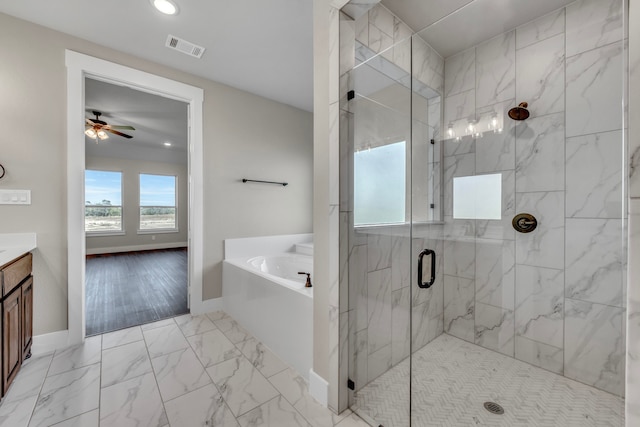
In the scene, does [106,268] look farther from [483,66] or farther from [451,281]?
[483,66]

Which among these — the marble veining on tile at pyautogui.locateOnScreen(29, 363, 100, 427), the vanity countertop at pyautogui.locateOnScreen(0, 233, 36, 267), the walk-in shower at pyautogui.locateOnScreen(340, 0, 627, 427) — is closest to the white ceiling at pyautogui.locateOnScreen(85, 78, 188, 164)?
the vanity countertop at pyautogui.locateOnScreen(0, 233, 36, 267)

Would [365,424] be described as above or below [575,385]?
below

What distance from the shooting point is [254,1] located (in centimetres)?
184

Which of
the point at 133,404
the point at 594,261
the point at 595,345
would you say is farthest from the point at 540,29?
the point at 133,404

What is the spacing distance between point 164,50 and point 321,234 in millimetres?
2269

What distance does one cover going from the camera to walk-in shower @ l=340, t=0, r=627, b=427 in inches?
56.1

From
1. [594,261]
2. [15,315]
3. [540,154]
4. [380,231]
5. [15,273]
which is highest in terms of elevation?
[540,154]

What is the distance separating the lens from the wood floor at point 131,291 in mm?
2676

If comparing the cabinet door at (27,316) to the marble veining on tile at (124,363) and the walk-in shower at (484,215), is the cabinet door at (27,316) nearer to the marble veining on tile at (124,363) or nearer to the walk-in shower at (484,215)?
the marble veining on tile at (124,363)

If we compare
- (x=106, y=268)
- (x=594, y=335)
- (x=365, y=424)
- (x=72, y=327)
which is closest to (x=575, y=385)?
(x=594, y=335)

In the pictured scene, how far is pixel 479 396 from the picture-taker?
4.99 feet

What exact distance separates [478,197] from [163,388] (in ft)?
7.79

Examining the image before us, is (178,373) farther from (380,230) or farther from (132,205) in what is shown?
(132,205)

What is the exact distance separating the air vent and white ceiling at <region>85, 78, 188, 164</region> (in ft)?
4.15
